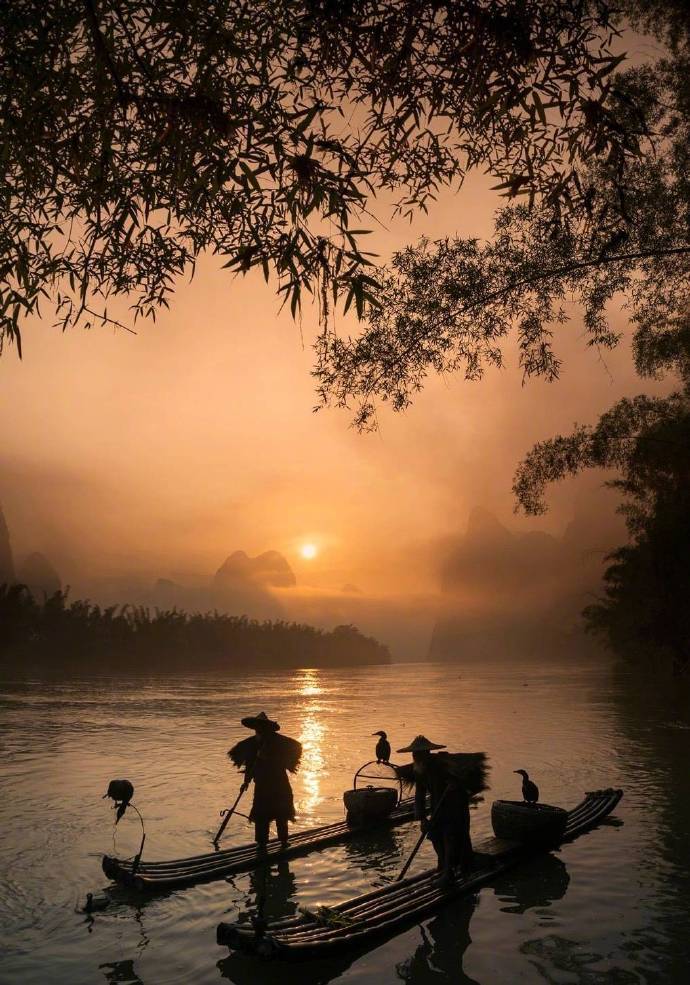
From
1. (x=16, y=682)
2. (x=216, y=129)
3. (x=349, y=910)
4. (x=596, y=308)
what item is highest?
(x=596, y=308)

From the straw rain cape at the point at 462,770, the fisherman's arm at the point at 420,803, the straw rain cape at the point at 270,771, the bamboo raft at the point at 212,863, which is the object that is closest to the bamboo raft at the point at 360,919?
the fisherman's arm at the point at 420,803

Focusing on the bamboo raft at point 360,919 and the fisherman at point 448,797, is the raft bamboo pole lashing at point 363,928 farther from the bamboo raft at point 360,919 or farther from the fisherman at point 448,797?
the fisherman at point 448,797

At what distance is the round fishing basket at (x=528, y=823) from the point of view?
1077cm

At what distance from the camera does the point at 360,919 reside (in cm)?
761

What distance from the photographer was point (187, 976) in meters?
6.91

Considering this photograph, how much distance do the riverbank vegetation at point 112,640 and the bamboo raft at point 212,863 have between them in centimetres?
8834

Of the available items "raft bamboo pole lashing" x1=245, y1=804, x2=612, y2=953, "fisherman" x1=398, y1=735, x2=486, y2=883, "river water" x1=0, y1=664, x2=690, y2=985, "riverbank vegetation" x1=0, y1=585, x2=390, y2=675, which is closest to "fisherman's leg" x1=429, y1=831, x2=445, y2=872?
"fisherman" x1=398, y1=735, x2=486, y2=883

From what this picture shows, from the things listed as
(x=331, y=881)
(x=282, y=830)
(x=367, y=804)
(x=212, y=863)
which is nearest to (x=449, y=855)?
(x=331, y=881)

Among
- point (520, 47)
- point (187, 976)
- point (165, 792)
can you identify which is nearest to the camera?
A: point (520, 47)

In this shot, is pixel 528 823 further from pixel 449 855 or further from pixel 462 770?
pixel 449 855

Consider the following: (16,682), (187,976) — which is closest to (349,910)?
(187,976)

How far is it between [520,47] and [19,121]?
340 cm

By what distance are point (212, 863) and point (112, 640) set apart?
127 meters

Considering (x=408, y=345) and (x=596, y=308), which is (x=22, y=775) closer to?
(x=408, y=345)
